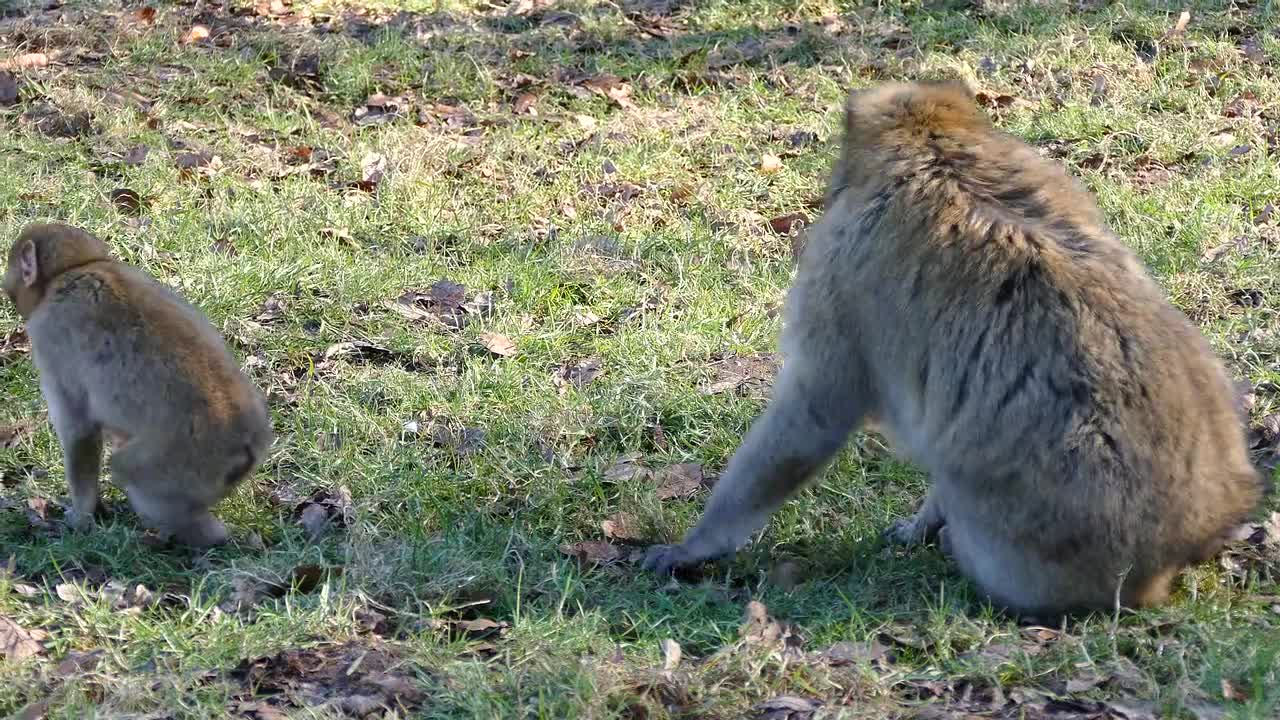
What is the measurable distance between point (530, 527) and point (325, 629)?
3.26 feet

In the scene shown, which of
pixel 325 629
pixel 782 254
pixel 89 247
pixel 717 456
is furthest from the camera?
pixel 782 254

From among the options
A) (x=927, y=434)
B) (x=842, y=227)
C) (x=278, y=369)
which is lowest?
(x=278, y=369)

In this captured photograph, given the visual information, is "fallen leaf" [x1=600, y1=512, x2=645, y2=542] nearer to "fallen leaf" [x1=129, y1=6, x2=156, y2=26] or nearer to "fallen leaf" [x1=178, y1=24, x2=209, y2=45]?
"fallen leaf" [x1=178, y1=24, x2=209, y2=45]

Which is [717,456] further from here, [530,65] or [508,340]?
[530,65]

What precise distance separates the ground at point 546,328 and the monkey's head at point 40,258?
0.77 meters

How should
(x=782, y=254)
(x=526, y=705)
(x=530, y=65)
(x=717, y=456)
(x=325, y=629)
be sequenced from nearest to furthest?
(x=526, y=705), (x=325, y=629), (x=717, y=456), (x=782, y=254), (x=530, y=65)

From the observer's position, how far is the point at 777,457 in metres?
4.31

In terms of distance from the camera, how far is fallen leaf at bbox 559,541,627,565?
4.64 meters

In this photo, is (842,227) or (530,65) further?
(530,65)

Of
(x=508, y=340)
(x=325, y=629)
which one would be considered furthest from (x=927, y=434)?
(x=508, y=340)

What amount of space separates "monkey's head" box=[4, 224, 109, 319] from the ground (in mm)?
772

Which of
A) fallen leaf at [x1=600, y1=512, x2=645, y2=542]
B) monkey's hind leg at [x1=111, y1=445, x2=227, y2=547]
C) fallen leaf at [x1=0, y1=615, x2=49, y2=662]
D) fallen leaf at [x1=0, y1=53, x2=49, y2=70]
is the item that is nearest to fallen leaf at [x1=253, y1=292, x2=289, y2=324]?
monkey's hind leg at [x1=111, y1=445, x2=227, y2=547]

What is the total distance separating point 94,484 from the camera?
4727 mm

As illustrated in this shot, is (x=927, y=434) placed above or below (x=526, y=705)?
above
